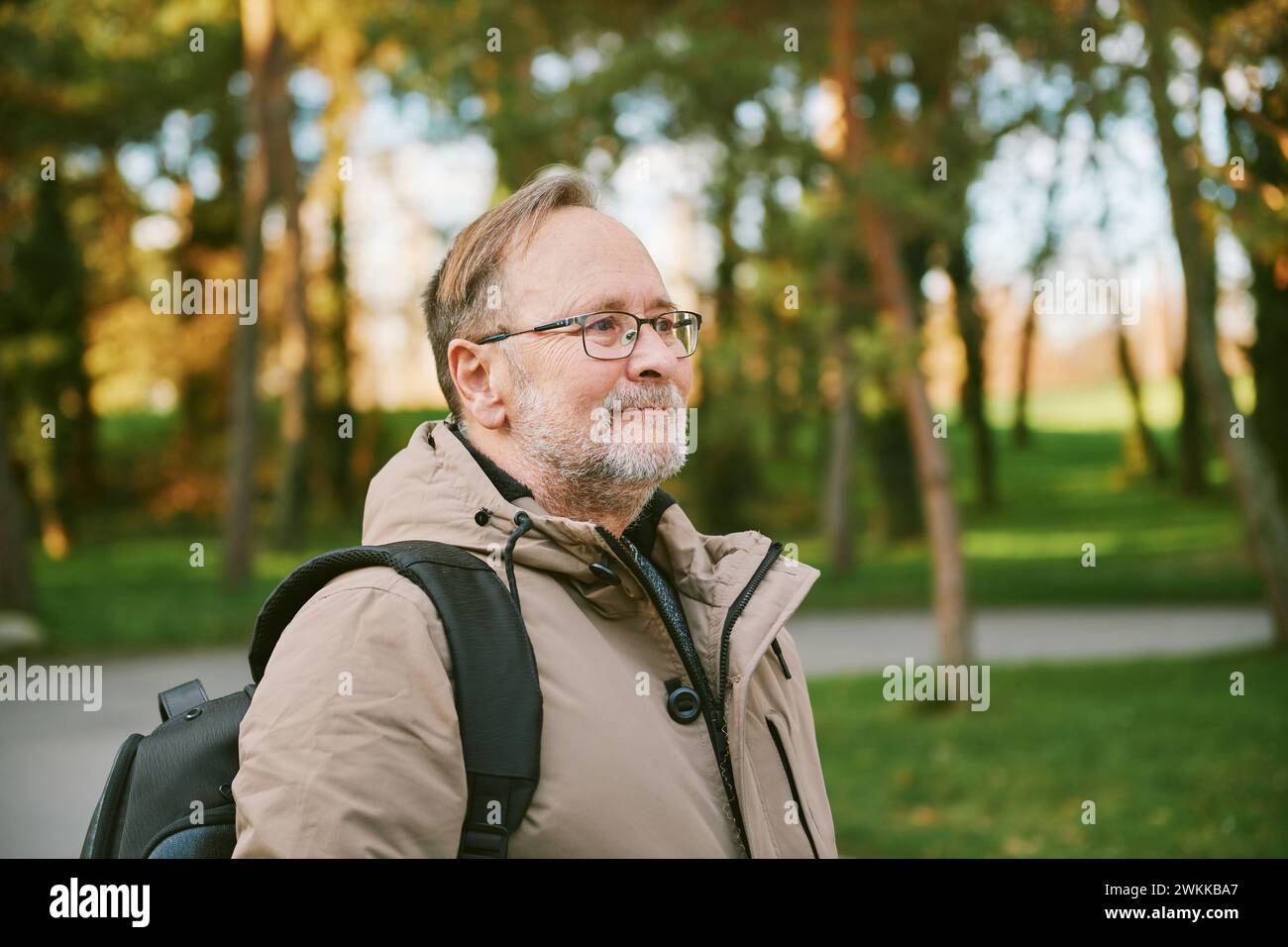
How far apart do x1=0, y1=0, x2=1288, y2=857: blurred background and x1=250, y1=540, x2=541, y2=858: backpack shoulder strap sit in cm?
118

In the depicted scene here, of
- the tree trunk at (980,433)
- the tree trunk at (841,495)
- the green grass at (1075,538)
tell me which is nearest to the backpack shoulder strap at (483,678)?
the green grass at (1075,538)

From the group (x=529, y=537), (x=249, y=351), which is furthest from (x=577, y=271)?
(x=249, y=351)

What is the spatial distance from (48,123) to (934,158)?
16.2m

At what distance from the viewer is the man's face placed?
216 centimetres

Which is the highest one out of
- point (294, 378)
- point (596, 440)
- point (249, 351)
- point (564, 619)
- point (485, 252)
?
point (249, 351)

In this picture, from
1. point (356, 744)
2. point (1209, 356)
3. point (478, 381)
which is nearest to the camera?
point (356, 744)

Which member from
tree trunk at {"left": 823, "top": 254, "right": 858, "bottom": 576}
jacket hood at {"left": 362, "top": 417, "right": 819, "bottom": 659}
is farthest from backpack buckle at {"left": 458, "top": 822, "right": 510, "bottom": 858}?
tree trunk at {"left": 823, "top": 254, "right": 858, "bottom": 576}

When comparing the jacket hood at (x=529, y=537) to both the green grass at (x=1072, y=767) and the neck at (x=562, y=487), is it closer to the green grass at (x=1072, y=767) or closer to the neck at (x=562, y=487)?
the neck at (x=562, y=487)

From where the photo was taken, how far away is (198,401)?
28531 millimetres

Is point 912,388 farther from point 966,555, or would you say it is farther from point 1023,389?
→ point 1023,389

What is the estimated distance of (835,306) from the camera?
33.3 feet

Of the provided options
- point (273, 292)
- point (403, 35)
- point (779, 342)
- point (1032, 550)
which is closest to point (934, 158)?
point (779, 342)

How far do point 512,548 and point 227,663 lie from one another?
1183cm
